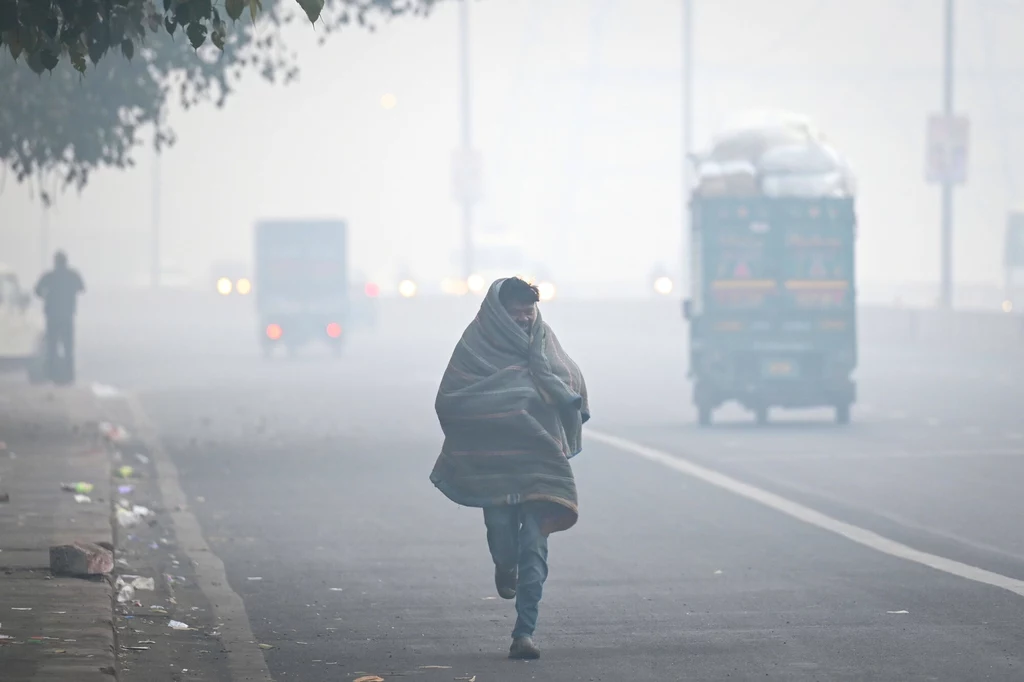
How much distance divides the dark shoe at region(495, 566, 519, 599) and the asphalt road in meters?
0.30

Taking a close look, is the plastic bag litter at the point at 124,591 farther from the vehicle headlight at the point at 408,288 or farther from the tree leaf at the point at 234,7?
the vehicle headlight at the point at 408,288

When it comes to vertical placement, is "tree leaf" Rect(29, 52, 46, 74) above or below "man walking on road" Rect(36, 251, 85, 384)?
above

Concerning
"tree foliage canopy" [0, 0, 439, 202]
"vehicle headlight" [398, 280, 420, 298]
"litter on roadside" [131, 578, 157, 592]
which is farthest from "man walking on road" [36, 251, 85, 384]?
"vehicle headlight" [398, 280, 420, 298]

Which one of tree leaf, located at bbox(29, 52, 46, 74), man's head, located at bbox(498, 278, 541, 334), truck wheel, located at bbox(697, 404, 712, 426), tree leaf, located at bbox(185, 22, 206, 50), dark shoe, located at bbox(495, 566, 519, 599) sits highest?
tree leaf, located at bbox(29, 52, 46, 74)

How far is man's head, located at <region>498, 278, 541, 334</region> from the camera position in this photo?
27.8 feet

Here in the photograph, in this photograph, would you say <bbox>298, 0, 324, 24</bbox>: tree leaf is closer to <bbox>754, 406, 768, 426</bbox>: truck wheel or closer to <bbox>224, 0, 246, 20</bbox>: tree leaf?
<bbox>224, 0, 246, 20</bbox>: tree leaf

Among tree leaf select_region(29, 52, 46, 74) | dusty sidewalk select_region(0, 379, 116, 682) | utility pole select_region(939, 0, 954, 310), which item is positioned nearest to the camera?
dusty sidewalk select_region(0, 379, 116, 682)

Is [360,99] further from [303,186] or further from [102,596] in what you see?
[102,596]

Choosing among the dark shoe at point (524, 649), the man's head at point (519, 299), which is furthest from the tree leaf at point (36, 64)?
the dark shoe at point (524, 649)

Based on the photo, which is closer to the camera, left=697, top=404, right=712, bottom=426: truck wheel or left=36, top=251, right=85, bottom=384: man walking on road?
left=697, top=404, right=712, bottom=426: truck wheel

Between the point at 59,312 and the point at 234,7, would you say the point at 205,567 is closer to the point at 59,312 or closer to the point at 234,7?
the point at 234,7

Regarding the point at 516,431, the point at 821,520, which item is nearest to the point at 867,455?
the point at 821,520

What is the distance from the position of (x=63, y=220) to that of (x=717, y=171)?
120 metres

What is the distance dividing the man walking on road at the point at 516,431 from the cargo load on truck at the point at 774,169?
45.7 ft
